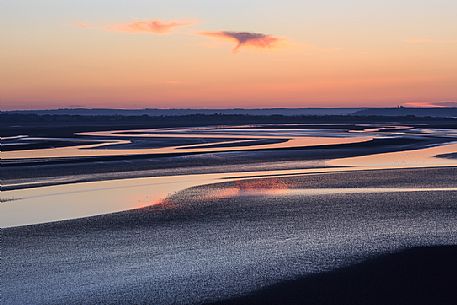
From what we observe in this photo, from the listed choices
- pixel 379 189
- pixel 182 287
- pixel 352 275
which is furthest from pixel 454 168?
pixel 182 287

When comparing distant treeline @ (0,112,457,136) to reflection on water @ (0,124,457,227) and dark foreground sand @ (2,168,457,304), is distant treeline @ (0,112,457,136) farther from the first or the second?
dark foreground sand @ (2,168,457,304)

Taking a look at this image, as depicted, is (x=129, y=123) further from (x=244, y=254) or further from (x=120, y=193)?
(x=244, y=254)

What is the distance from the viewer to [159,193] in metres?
22.2

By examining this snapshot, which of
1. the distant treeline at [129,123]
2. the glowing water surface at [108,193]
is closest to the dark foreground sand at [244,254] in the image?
the glowing water surface at [108,193]

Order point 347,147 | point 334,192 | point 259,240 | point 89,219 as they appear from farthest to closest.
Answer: point 347,147
point 334,192
point 89,219
point 259,240

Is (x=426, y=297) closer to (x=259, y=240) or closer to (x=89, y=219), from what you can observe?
(x=259, y=240)

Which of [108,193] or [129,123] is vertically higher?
[108,193]

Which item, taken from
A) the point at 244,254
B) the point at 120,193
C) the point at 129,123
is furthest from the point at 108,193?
the point at 129,123

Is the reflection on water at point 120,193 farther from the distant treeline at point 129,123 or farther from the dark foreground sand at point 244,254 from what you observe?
the distant treeline at point 129,123

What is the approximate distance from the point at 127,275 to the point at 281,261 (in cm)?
279

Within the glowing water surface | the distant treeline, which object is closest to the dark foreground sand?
the glowing water surface

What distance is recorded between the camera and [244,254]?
13344 millimetres

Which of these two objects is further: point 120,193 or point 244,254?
point 120,193

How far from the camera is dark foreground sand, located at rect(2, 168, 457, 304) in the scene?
10.7 metres
